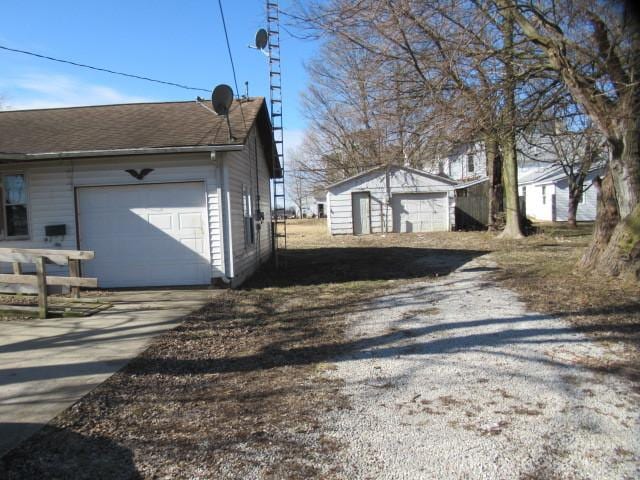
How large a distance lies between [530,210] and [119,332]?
3569 cm

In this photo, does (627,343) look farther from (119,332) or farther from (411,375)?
(119,332)

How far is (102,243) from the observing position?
10641mm

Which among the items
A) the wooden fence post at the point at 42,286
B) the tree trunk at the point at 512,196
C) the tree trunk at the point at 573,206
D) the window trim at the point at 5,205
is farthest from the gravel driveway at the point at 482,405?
the tree trunk at the point at 573,206

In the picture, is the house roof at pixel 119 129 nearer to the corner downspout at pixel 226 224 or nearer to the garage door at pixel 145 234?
the corner downspout at pixel 226 224

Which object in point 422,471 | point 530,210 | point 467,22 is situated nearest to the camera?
point 422,471

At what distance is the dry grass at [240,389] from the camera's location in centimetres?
346

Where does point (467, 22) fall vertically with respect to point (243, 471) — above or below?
above

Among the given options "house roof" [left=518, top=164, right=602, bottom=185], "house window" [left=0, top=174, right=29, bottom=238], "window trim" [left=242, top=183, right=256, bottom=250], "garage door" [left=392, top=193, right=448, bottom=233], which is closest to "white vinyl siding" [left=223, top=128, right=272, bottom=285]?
"window trim" [left=242, top=183, right=256, bottom=250]

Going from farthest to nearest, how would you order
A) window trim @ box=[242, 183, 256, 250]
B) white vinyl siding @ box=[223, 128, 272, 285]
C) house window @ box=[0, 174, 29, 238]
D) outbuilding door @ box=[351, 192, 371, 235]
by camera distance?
1. outbuilding door @ box=[351, 192, 371, 235]
2. window trim @ box=[242, 183, 256, 250]
3. white vinyl siding @ box=[223, 128, 272, 285]
4. house window @ box=[0, 174, 29, 238]

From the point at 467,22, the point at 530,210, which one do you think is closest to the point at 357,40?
the point at 467,22

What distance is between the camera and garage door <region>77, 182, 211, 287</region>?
34.8ft

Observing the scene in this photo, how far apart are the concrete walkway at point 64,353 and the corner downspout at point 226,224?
133cm

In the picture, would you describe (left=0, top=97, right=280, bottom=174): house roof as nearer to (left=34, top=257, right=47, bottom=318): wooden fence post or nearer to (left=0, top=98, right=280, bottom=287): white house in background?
(left=0, top=98, right=280, bottom=287): white house in background

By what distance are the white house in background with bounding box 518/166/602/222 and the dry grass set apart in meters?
23.4
